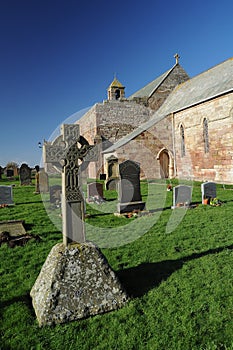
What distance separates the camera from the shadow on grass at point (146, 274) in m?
3.74

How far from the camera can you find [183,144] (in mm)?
19625

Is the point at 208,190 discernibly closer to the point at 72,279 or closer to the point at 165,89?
the point at 72,279

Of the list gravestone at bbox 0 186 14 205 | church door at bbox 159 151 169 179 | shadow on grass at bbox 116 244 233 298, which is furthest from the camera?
church door at bbox 159 151 169 179

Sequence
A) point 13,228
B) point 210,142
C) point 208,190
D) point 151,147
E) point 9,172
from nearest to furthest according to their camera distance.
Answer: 1. point 13,228
2. point 208,190
3. point 210,142
4. point 151,147
5. point 9,172

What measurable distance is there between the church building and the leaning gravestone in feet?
37.4

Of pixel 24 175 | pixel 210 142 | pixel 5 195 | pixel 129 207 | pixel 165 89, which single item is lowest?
pixel 129 207

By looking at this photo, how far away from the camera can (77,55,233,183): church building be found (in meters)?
15.5

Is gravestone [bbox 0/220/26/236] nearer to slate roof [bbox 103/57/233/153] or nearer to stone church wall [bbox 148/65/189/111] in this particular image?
slate roof [bbox 103/57/233/153]

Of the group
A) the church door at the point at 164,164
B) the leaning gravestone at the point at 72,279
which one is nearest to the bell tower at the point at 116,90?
the church door at the point at 164,164

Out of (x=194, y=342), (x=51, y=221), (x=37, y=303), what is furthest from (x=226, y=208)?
(x=37, y=303)

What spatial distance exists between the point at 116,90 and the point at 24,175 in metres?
15.6

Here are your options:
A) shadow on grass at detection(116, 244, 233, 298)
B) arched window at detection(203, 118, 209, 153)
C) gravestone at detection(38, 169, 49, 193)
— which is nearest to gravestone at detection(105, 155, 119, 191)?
gravestone at detection(38, 169, 49, 193)

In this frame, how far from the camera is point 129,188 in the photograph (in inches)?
364

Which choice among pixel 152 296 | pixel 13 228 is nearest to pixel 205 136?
pixel 13 228
